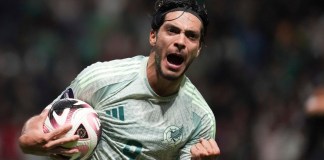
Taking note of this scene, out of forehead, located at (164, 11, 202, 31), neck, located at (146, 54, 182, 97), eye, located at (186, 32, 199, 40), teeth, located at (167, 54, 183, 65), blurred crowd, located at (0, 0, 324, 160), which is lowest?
blurred crowd, located at (0, 0, 324, 160)

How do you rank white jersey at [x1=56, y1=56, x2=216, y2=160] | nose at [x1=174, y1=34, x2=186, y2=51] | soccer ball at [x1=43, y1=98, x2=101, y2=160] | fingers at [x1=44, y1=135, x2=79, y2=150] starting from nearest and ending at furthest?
fingers at [x1=44, y1=135, x2=79, y2=150], soccer ball at [x1=43, y1=98, x2=101, y2=160], nose at [x1=174, y1=34, x2=186, y2=51], white jersey at [x1=56, y1=56, x2=216, y2=160]

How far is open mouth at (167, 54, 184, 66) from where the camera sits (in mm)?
6309

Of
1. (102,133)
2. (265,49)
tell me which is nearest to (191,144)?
(102,133)

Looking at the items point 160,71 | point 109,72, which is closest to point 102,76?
point 109,72

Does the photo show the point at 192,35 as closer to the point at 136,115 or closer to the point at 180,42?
the point at 180,42

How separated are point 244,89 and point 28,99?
2.99m

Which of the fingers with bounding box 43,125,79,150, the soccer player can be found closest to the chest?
the soccer player

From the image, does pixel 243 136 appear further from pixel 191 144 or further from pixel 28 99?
pixel 191 144

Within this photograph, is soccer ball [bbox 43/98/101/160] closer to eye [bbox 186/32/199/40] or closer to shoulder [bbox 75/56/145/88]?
shoulder [bbox 75/56/145/88]

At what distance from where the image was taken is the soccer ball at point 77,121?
610cm

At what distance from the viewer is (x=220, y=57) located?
1311 cm

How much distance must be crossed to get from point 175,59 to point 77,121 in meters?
0.81

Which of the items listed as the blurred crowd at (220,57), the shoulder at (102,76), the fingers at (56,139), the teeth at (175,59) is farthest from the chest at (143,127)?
the blurred crowd at (220,57)

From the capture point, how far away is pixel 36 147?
591 centimetres
